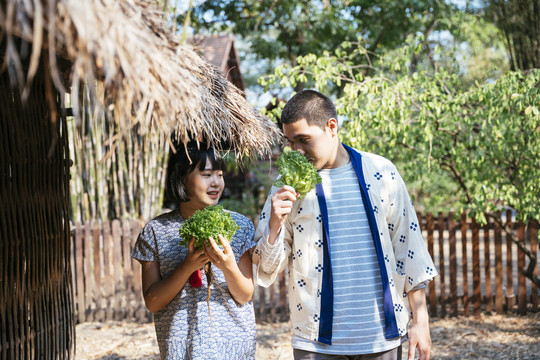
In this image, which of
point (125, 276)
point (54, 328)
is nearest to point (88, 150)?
point (125, 276)

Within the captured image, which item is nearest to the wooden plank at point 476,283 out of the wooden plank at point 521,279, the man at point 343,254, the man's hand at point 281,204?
the wooden plank at point 521,279

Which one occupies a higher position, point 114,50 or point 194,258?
point 114,50

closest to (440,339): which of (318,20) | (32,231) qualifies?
(32,231)

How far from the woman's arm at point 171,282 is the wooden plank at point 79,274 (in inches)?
221

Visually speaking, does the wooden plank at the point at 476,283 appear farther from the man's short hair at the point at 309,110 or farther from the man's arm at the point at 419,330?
the man's short hair at the point at 309,110

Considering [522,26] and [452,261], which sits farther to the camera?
[452,261]

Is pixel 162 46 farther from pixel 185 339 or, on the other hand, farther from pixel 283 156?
pixel 185 339

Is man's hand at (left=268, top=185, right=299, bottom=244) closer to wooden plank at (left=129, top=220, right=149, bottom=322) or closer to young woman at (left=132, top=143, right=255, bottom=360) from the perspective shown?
young woman at (left=132, top=143, right=255, bottom=360)

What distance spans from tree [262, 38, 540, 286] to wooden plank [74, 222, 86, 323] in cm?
400

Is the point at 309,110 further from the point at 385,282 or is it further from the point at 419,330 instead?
the point at 419,330

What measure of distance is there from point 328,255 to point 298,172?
1.55ft

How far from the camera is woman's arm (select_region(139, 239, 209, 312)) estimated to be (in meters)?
2.68

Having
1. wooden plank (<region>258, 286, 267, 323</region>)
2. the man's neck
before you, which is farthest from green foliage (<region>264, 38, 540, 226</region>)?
wooden plank (<region>258, 286, 267, 323</region>)

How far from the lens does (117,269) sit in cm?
803
